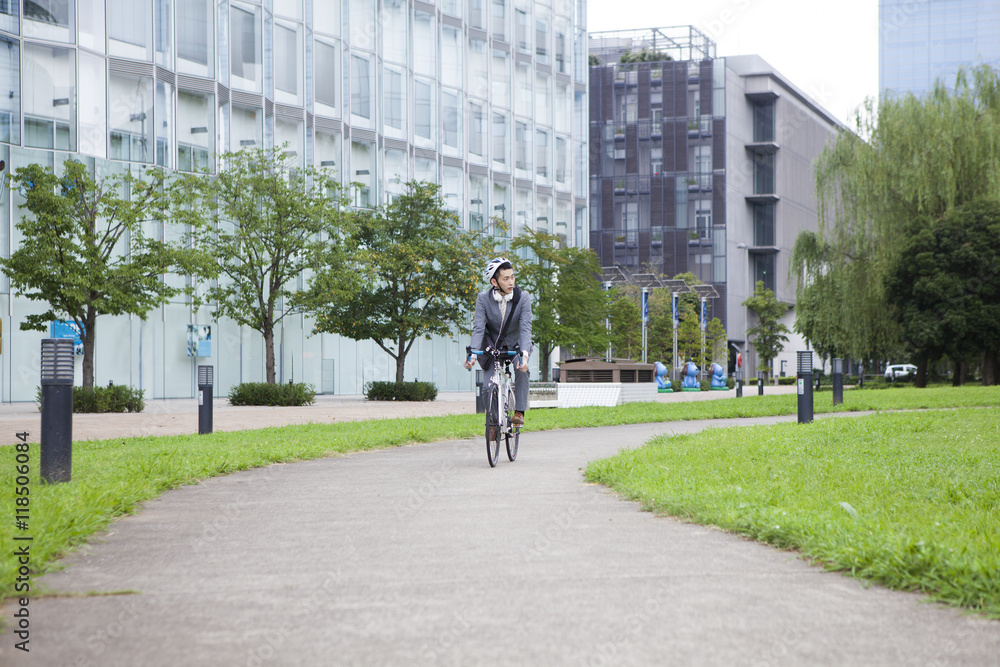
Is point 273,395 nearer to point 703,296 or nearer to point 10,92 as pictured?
point 10,92

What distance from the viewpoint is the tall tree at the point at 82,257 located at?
71.2ft

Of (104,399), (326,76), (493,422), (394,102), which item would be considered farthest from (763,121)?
(493,422)

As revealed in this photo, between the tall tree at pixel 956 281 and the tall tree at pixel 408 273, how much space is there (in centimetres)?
1564

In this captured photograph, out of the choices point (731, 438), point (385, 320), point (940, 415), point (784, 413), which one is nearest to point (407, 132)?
point (385, 320)

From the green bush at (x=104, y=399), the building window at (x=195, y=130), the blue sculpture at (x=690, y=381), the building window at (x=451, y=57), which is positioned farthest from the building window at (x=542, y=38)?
the green bush at (x=104, y=399)

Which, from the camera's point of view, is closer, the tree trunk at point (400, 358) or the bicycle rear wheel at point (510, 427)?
the bicycle rear wheel at point (510, 427)

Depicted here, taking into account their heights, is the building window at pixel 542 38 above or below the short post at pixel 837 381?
above

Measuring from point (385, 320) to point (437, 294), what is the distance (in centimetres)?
214

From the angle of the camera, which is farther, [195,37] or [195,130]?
[195,37]

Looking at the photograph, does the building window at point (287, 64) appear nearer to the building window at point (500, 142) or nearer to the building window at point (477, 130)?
the building window at point (477, 130)

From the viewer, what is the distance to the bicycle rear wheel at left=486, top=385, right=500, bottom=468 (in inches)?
372

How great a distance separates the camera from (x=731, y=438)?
1143 centimetres

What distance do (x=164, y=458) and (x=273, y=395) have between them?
1766 cm

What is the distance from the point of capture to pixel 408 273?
30.8 metres
